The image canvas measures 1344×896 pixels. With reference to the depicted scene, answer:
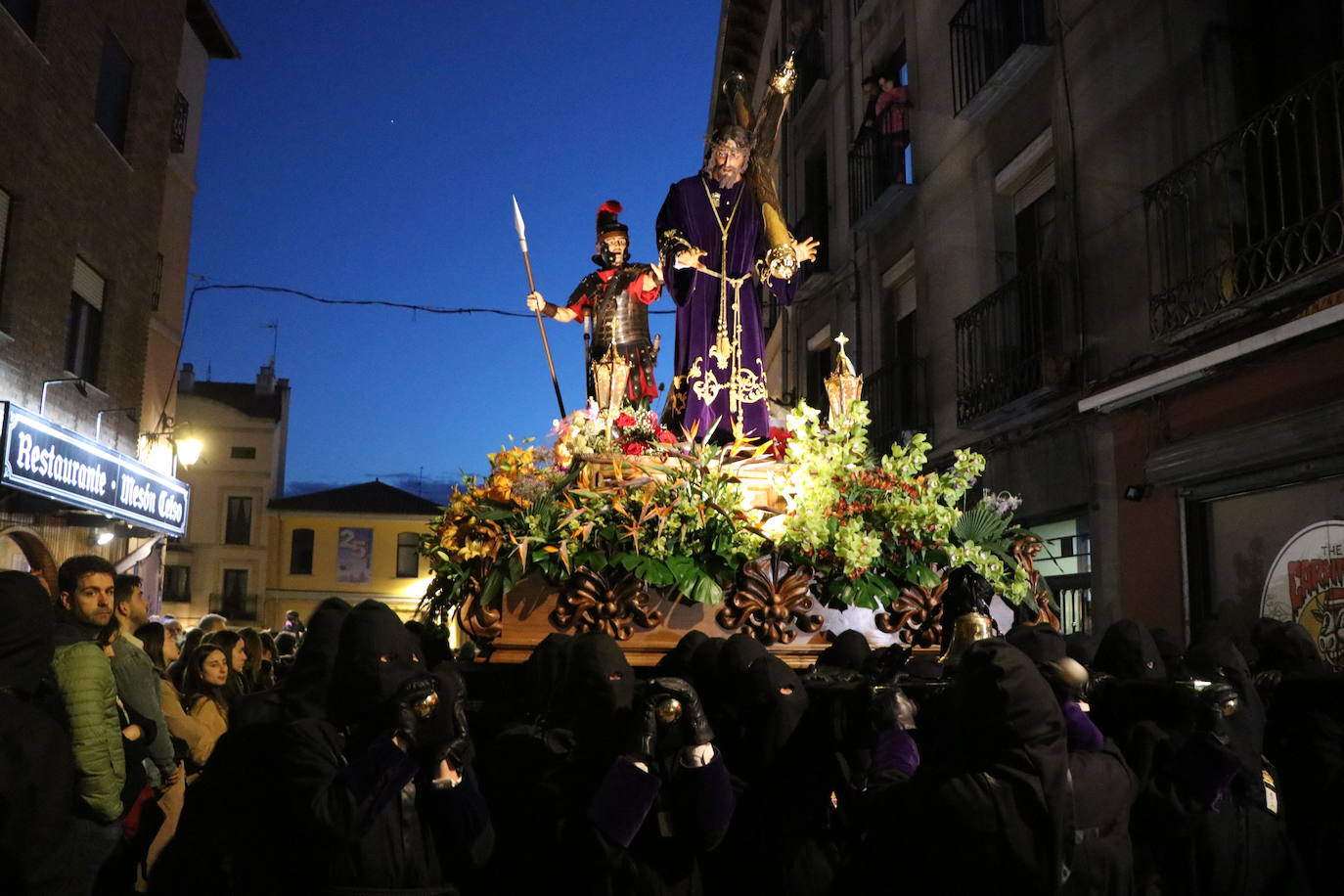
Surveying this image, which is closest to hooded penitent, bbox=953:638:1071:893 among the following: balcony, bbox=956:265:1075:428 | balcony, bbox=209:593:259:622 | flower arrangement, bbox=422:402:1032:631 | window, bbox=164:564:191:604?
flower arrangement, bbox=422:402:1032:631

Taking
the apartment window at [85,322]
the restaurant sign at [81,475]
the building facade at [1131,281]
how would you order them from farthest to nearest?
1. the apartment window at [85,322]
2. the restaurant sign at [81,475]
3. the building facade at [1131,281]

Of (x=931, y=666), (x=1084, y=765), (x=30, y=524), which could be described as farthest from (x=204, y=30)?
(x=1084, y=765)

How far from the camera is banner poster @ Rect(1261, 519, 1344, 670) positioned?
284 inches

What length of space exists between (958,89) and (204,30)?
1337 centimetres

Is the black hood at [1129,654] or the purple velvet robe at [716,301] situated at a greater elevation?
the purple velvet robe at [716,301]

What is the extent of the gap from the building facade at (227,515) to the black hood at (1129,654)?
37364 millimetres

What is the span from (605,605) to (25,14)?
34.3 feet

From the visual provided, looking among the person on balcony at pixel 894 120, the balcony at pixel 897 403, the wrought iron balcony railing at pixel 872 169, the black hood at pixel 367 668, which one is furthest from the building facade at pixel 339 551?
the black hood at pixel 367 668

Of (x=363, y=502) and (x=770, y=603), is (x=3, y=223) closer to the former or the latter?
(x=770, y=603)

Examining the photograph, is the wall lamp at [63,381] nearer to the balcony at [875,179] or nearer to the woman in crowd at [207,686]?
the woman in crowd at [207,686]

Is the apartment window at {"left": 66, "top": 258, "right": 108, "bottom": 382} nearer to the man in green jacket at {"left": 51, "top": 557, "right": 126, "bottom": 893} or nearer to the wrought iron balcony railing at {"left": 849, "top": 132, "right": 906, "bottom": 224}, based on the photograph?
the wrought iron balcony railing at {"left": 849, "top": 132, "right": 906, "bottom": 224}

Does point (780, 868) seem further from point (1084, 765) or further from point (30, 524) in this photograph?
point (30, 524)

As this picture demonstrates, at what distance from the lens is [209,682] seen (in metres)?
6.57

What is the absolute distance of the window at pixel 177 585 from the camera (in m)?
38.1
